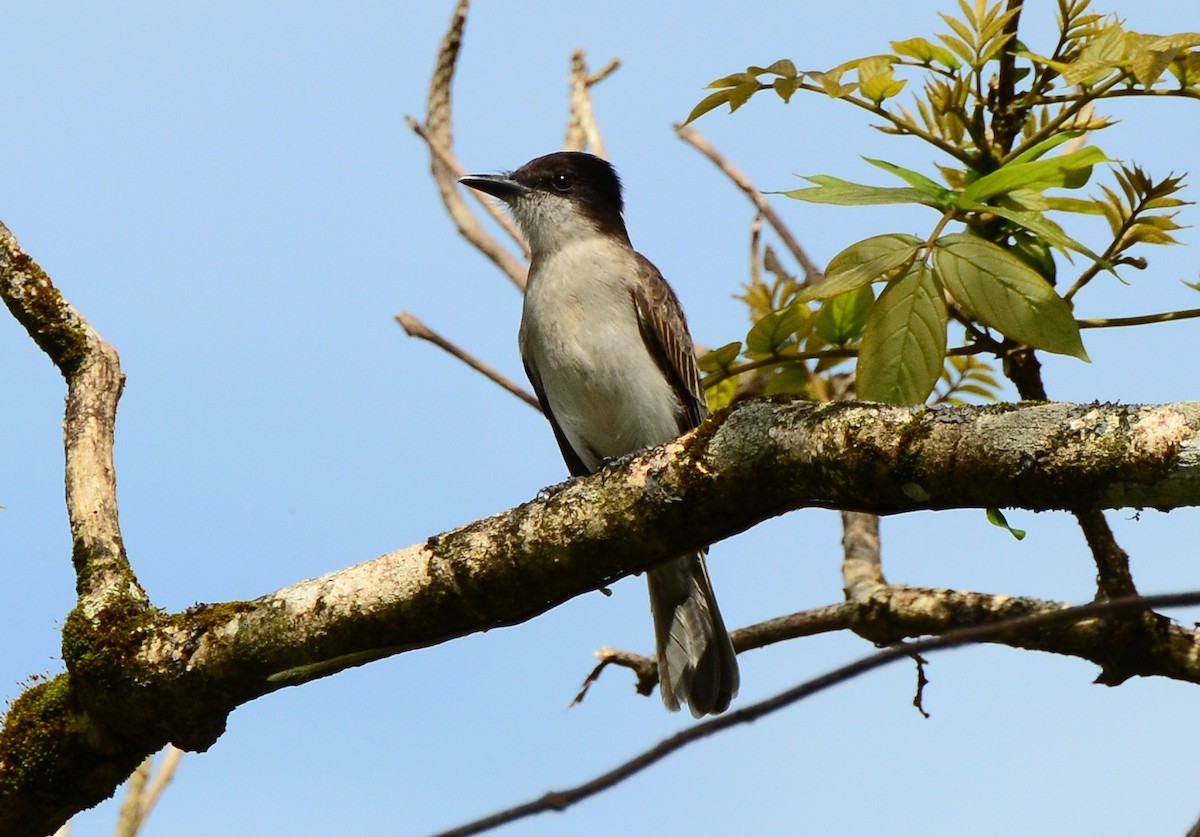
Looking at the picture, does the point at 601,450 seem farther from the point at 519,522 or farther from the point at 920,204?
the point at 920,204

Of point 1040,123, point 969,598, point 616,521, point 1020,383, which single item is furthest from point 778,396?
point 969,598

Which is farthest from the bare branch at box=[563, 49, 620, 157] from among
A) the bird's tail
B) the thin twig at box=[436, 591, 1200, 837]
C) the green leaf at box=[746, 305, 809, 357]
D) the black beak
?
the thin twig at box=[436, 591, 1200, 837]

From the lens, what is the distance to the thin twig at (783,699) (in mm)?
1215

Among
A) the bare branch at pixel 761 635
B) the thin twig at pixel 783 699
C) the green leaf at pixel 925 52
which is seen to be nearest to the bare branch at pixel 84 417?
the bare branch at pixel 761 635

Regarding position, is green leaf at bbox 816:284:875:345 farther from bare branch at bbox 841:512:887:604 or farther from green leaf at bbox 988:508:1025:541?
bare branch at bbox 841:512:887:604

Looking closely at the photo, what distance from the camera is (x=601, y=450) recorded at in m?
6.00

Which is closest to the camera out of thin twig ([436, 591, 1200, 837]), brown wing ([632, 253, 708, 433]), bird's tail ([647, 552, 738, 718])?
thin twig ([436, 591, 1200, 837])

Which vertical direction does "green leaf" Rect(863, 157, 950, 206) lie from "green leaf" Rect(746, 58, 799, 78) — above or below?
below

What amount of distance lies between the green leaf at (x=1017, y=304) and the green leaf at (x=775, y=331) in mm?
586

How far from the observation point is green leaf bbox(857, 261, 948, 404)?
293cm

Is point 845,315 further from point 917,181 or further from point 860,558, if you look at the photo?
point 860,558

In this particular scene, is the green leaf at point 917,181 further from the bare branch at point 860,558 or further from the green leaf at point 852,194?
the bare branch at point 860,558

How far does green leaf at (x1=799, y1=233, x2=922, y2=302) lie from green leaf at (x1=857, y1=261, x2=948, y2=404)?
0.04 meters

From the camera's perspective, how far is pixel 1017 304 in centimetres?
286
